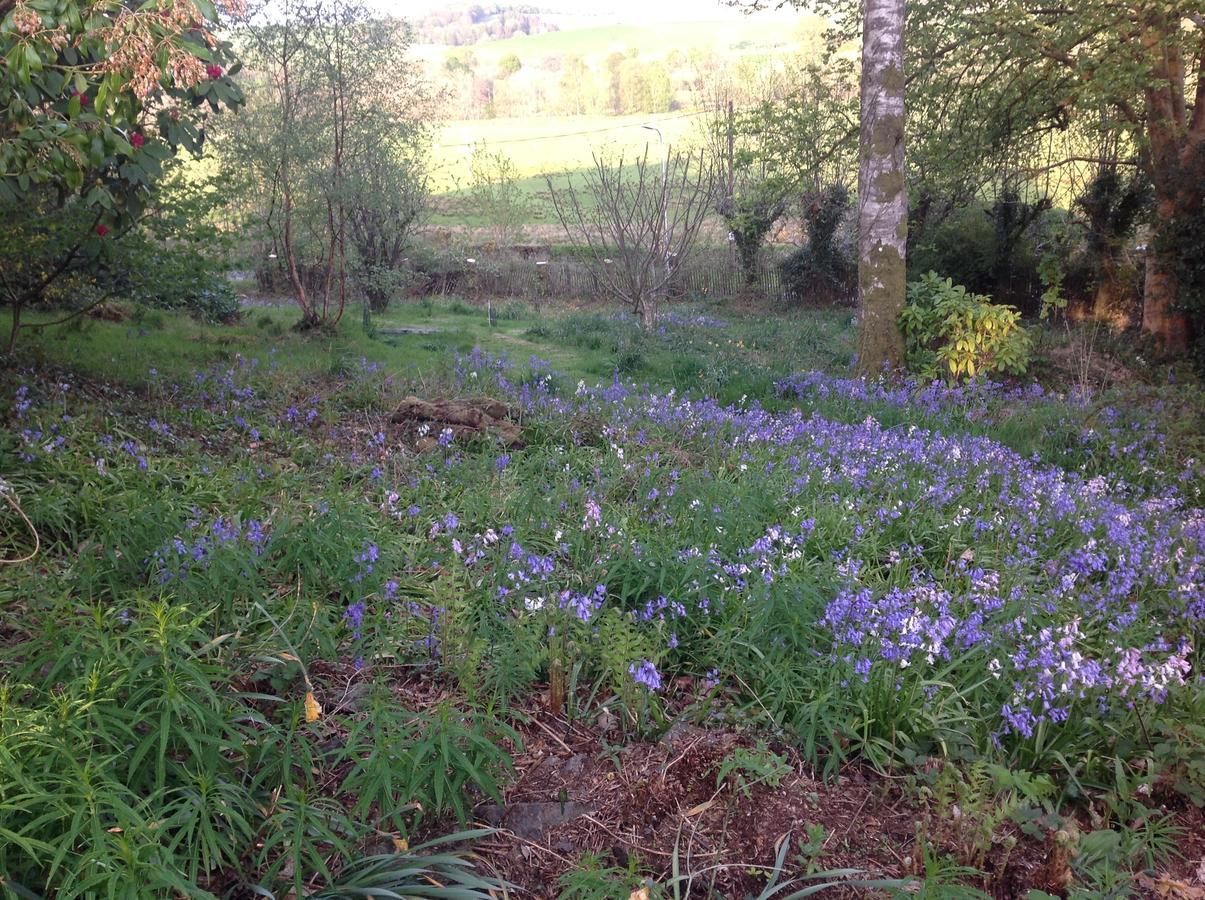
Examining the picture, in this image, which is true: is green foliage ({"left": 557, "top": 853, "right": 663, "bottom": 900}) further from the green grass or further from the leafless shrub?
the leafless shrub

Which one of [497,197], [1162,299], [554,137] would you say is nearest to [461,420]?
[1162,299]

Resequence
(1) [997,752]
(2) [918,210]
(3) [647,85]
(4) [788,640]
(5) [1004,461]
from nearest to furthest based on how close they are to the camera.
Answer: (1) [997,752]
(4) [788,640]
(5) [1004,461]
(2) [918,210]
(3) [647,85]

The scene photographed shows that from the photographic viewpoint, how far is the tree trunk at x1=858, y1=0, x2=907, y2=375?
29.3ft

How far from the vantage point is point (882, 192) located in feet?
30.2

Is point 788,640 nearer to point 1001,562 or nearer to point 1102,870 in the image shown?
point 1102,870

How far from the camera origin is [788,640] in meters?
3.22

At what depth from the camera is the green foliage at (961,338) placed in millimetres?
8992

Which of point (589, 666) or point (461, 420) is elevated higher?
point (461, 420)

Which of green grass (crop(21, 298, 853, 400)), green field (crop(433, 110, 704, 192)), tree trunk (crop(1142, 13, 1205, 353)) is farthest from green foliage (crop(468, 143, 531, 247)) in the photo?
tree trunk (crop(1142, 13, 1205, 353))

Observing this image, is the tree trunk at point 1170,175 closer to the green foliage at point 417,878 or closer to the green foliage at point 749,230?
the green foliage at point 749,230

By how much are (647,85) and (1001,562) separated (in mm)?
58698

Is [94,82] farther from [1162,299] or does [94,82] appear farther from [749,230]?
[749,230]

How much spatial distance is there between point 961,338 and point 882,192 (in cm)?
184

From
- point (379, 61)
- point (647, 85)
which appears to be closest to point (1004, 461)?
point (379, 61)
